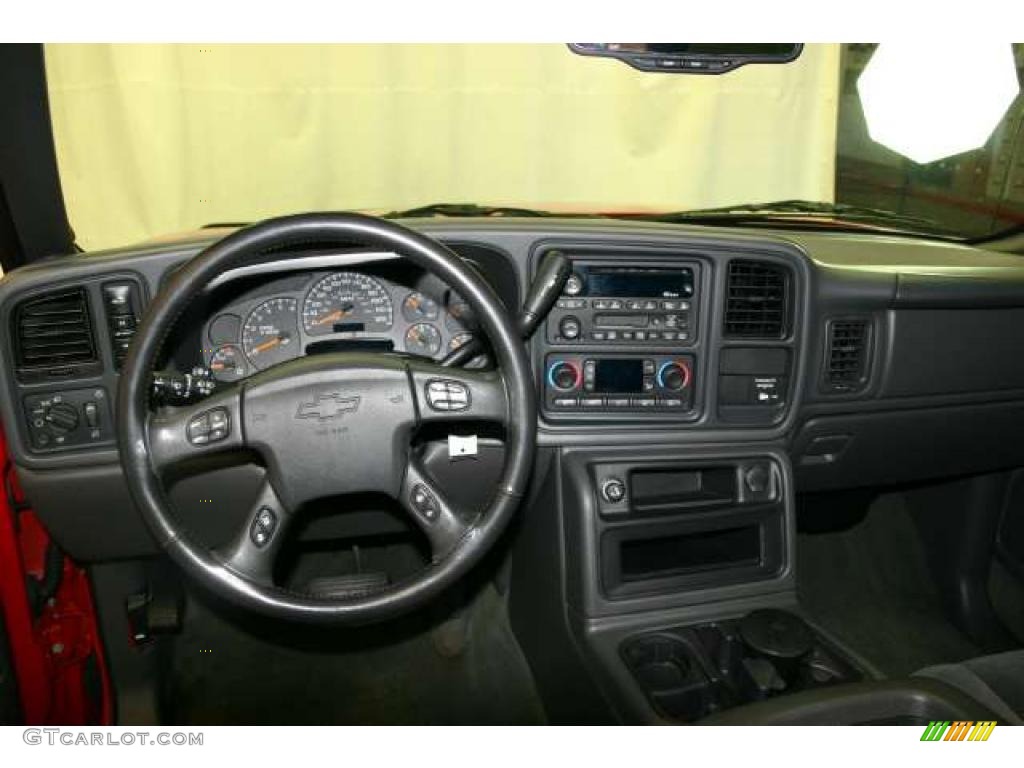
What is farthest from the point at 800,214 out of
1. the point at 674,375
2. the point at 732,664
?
the point at 732,664

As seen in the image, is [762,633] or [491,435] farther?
[491,435]

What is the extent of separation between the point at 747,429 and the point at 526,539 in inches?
24.4

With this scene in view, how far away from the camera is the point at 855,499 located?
2504 millimetres

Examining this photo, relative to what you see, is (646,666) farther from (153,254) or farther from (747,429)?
(153,254)

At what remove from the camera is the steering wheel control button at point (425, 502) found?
1285 mm

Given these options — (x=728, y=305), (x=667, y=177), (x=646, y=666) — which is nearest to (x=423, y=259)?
(x=728, y=305)

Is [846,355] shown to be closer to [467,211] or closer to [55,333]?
[467,211]

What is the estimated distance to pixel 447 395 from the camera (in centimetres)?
125

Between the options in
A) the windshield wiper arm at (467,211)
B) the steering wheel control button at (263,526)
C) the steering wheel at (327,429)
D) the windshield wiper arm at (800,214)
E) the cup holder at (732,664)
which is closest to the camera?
the steering wheel at (327,429)

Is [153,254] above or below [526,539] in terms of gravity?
above

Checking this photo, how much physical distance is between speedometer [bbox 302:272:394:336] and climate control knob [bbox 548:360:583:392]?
0.36 meters

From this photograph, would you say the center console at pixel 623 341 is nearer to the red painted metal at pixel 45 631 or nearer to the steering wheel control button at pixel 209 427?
the steering wheel control button at pixel 209 427

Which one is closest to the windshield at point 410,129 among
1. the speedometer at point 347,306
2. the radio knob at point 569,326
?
the radio knob at point 569,326

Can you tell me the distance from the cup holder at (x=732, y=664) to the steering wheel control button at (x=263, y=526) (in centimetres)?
75
